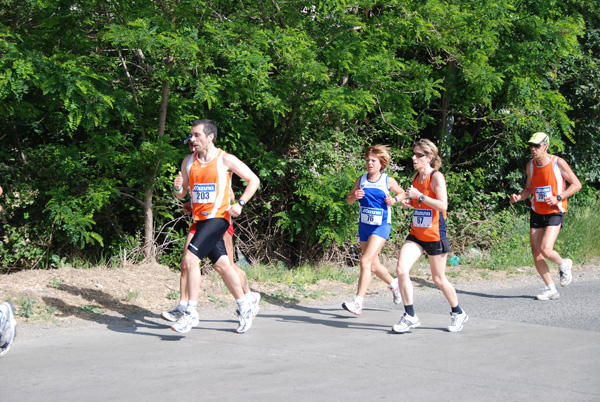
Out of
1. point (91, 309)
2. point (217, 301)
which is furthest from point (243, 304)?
point (91, 309)

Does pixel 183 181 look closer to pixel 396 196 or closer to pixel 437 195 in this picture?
pixel 396 196

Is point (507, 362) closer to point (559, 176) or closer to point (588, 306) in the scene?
point (588, 306)

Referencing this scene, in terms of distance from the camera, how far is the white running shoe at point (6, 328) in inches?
212

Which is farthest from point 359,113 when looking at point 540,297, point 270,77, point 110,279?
point 110,279

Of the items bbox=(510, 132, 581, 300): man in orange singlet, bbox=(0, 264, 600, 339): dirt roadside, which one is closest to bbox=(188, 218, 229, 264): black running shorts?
bbox=(0, 264, 600, 339): dirt roadside

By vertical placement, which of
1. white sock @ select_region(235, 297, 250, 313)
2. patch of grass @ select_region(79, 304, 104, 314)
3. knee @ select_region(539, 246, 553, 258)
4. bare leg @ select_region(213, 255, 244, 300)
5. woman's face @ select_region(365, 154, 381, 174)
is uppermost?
woman's face @ select_region(365, 154, 381, 174)

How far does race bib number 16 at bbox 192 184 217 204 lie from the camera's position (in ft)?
21.1

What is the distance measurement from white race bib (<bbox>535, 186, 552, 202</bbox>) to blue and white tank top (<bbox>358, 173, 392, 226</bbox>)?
253 cm

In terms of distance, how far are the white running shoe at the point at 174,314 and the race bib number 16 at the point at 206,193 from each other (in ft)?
3.42

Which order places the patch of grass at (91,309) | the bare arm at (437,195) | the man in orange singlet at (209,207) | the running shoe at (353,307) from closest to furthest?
the man in orange singlet at (209,207) < the bare arm at (437,195) < the patch of grass at (91,309) < the running shoe at (353,307)

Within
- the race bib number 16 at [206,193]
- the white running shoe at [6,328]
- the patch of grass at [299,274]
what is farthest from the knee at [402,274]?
the white running shoe at [6,328]

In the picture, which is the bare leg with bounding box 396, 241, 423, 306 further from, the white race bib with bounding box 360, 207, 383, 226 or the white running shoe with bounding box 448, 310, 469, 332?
the white race bib with bounding box 360, 207, 383, 226

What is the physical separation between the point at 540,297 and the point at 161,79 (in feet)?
18.4

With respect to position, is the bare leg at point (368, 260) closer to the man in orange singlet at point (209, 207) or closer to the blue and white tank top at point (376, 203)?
the blue and white tank top at point (376, 203)
